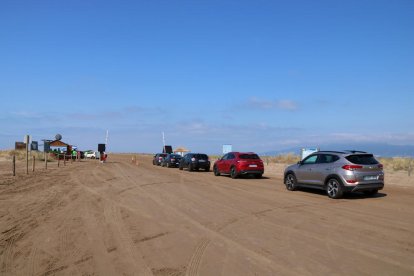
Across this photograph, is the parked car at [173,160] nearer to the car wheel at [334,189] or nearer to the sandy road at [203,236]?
the sandy road at [203,236]

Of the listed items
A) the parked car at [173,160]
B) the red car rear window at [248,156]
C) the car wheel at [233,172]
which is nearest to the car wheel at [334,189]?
the car wheel at [233,172]

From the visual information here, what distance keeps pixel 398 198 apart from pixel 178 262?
38.5 ft

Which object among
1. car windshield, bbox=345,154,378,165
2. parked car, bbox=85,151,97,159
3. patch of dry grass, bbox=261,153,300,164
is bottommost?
car windshield, bbox=345,154,378,165

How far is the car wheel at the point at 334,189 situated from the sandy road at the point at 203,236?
42 cm

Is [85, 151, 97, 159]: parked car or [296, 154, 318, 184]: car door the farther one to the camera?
[85, 151, 97, 159]: parked car

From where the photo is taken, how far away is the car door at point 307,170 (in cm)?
1716

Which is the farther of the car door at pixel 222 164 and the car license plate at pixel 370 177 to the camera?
the car door at pixel 222 164

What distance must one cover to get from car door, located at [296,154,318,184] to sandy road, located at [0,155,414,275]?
6.01ft

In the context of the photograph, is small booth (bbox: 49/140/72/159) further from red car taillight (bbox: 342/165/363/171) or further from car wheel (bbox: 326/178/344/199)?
red car taillight (bbox: 342/165/363/171)

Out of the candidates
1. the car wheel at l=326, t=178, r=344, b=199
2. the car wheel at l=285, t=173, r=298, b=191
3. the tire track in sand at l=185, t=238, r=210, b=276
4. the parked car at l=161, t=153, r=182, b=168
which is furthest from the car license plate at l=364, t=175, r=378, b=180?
the parked car at l=161, t=153, r=182, b=168

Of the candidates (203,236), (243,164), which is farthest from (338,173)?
(243,164)

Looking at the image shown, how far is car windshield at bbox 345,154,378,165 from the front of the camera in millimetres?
15477

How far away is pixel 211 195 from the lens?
16.6 meters

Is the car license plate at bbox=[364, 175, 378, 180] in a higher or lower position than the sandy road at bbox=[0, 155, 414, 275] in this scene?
higher
